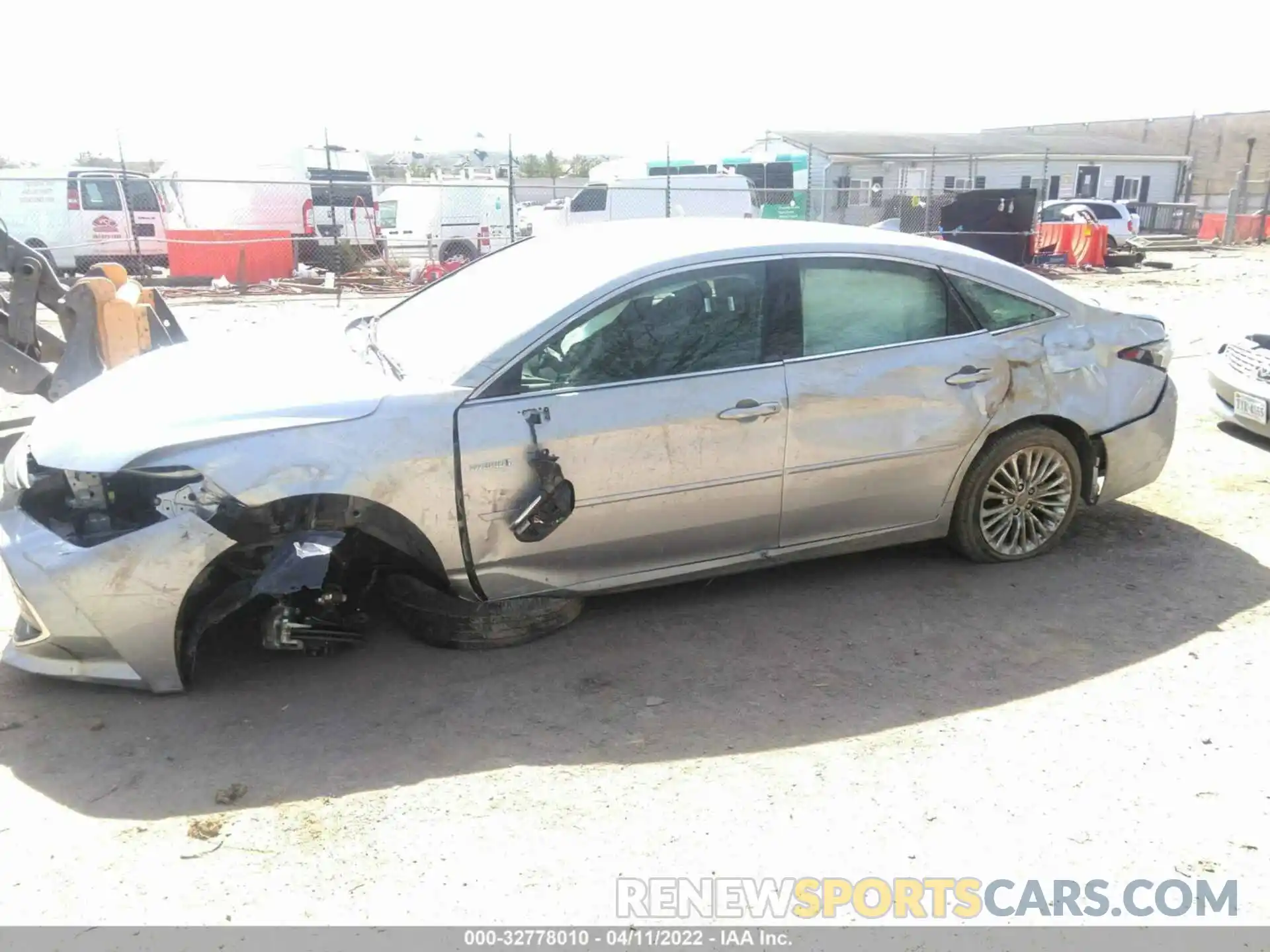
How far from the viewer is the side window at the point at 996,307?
4.42m

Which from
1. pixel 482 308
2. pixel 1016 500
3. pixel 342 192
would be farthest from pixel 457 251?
pixel 1016 500

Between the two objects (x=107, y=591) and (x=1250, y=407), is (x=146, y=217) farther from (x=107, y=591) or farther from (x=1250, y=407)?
(x=1250, y=407)

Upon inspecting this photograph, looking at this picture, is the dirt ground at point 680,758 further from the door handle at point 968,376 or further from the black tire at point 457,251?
the black tire at point 457,251

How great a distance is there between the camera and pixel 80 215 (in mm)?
18797

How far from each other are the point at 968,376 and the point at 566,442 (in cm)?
191

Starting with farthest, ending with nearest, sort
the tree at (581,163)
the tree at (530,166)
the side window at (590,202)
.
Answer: the tree at (581,163), the tree at (530,166), the side window at (590,202)

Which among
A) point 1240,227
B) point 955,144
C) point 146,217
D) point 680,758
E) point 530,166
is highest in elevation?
point 955,144

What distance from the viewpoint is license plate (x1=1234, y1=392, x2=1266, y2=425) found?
6.36m

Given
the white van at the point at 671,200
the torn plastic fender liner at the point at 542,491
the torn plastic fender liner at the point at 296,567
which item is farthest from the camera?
the white van at the point at 671,200

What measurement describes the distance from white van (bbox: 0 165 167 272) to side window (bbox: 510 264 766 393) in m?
18.2

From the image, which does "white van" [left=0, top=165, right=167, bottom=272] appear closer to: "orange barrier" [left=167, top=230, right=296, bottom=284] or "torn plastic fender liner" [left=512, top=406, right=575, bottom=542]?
"orange barrier" [left=167, top=230, right=296, bottom=284]

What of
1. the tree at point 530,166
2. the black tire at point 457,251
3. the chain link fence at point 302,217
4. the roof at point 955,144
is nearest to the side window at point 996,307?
the chain link fence at point 302,217

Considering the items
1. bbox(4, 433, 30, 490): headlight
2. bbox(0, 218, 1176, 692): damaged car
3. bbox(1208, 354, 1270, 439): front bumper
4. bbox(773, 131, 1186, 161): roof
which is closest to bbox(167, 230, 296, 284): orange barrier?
bbox(0, 218, 1176, 692): damaged car

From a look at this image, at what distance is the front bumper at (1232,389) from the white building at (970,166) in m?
22.5
